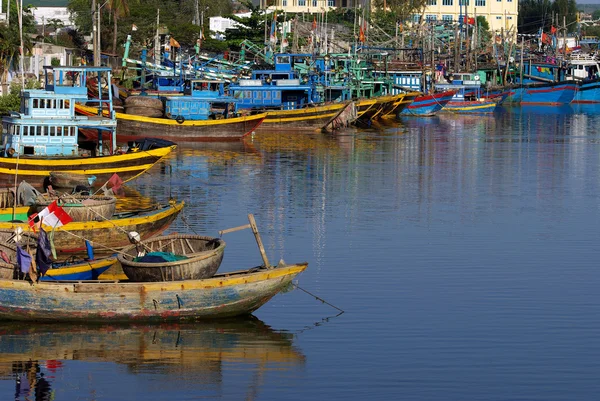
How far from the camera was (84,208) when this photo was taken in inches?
1008

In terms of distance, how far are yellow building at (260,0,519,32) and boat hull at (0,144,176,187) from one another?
249 ft

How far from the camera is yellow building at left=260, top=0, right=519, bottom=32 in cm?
11375

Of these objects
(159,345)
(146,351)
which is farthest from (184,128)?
(146,351)

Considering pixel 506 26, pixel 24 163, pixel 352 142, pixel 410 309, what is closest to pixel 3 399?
pixel 410 309

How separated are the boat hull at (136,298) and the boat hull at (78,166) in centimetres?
1551

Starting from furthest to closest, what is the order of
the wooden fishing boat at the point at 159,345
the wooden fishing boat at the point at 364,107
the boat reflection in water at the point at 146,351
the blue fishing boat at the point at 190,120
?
the wooden fishing boat at the point at 364,107 → the blue fishing boat at the point at 190,120 → the wooden fishing boat at the point at 159,345 → the boat reflection in water at the point at 146,351

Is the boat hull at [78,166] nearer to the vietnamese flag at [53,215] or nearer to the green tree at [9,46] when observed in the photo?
the vietnamese flag at [53,215]

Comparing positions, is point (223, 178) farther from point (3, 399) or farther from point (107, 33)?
point (107, 33)

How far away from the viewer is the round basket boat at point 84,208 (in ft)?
83.8

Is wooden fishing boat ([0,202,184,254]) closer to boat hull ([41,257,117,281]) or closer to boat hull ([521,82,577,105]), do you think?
boat hull ([41,257,117,281])

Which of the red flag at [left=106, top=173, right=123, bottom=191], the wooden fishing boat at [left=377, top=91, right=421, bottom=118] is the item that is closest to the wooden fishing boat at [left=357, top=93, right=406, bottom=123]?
the wooden fishing boat at [left=377, top=91, right=421, bottom=118]

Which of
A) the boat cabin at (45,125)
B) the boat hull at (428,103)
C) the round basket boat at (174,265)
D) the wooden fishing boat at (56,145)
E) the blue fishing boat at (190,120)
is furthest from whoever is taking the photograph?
the boat hull at (428,103)

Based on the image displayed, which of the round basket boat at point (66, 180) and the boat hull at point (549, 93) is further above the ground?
the boat hull at point (549, 93)

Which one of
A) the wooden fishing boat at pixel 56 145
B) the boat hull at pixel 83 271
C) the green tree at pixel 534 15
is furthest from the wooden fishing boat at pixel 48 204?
the green tree at pixel 534 15
